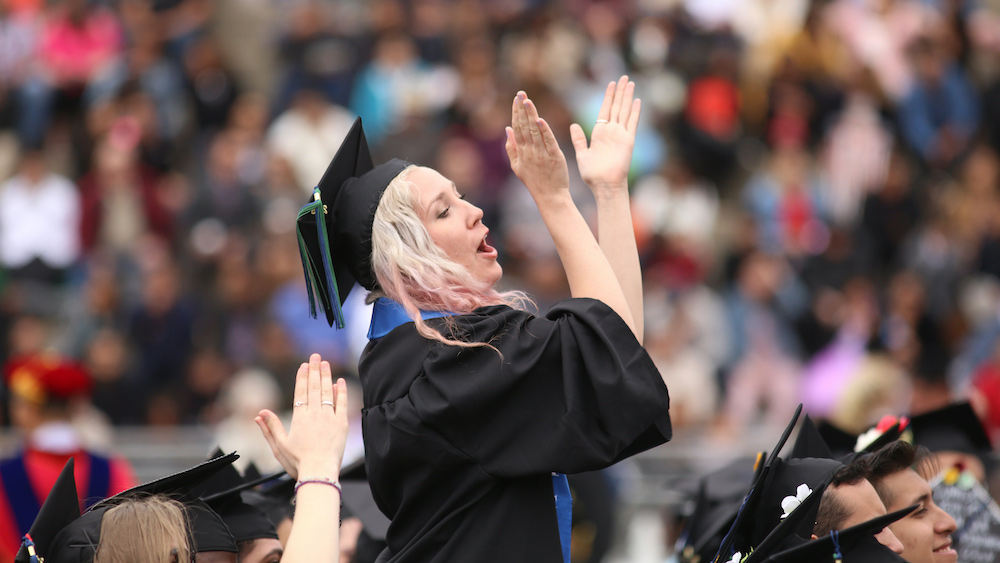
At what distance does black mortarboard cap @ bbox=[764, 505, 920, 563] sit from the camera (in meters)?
3.11

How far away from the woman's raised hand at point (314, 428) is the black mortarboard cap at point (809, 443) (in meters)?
1.70

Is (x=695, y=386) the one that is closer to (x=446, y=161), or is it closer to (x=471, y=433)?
(x=446, y=161)

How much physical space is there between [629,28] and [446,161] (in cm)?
328

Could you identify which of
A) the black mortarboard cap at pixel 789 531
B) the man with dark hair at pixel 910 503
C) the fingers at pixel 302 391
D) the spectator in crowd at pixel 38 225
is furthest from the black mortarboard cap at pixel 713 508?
the spectator in crowd at pixel 38 225

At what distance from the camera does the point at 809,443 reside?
4109 millimetres

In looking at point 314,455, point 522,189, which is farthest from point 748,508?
point 522,189

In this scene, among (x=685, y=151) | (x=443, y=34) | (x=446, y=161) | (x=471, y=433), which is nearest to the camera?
(x=471, y=433)

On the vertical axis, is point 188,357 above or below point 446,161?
below

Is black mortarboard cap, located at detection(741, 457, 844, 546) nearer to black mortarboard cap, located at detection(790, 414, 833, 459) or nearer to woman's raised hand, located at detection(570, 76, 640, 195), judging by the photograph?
black mortarboard cap, located at detection(790, 414, 833, 459)

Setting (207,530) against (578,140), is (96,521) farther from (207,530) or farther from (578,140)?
(578,140)

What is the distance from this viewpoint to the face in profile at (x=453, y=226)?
137 inches

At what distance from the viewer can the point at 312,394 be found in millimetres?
3207

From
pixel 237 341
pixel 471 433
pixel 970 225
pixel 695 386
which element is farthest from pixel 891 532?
pixel 970 225

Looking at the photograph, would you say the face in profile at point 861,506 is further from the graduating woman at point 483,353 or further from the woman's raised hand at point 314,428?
the woman's raised hand at point 314,428
